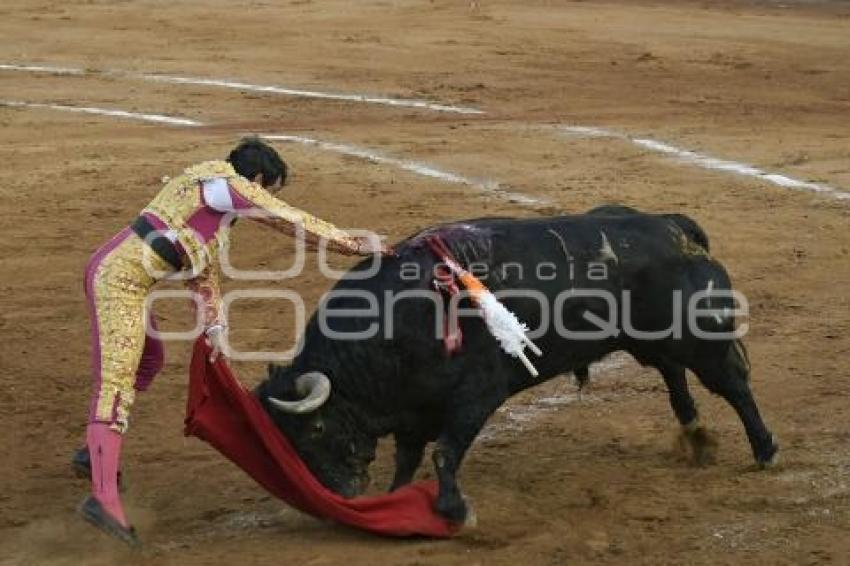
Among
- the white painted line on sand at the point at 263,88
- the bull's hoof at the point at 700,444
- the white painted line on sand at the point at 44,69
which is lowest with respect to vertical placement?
the bull's hoof at the point at 700,444

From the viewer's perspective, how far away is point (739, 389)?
280 inches

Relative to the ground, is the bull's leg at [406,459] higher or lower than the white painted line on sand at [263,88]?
lower

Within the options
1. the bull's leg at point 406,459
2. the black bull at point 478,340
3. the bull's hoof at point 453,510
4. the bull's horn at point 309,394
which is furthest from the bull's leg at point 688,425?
the bull's horn at point 309,394

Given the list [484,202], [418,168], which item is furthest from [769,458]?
[418,168]

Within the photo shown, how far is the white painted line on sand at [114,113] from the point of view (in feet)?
50.9

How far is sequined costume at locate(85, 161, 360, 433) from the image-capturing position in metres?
6.40

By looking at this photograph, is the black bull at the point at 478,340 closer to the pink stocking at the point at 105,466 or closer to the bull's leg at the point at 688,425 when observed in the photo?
the bull's leg at the point at 688,425

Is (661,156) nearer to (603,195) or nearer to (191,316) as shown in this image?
(603,195)

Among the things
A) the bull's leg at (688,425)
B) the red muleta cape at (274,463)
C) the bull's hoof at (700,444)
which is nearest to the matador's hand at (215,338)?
the red muleta cape at (274,463)

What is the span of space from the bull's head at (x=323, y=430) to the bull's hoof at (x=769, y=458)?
68.0 inches

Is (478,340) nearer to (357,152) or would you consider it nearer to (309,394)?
(309,394)

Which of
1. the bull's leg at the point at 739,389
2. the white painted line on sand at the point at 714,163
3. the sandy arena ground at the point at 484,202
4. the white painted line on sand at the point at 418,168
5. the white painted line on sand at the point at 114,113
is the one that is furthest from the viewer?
the white painted line on sand at the point at 114,113

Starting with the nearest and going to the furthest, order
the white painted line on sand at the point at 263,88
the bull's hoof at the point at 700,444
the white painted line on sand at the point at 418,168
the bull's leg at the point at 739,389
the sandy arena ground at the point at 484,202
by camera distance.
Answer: the sandy arena ground at the point at 484,202 < the bull's leg at the point at 739,389 < the bull's hoof at the point at 700,444 < the white painted line on sand at the point at 418,168 < the white painted line on sand at the point at 263,88

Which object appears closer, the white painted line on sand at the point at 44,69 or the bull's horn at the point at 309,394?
the bull's horn at the point at 309,394
